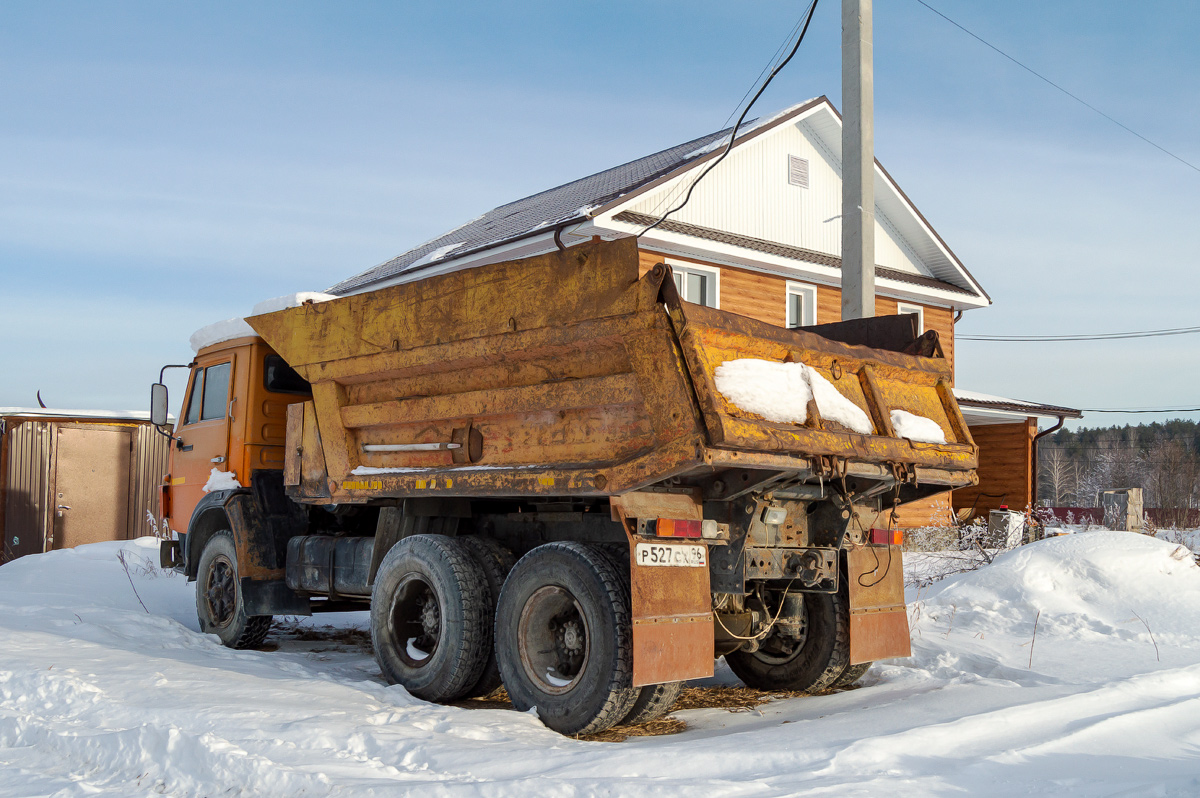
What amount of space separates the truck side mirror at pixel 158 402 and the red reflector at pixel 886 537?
20.2ft

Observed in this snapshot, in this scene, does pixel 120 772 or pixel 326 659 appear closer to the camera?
pixel 120 772

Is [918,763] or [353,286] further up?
[353,286]

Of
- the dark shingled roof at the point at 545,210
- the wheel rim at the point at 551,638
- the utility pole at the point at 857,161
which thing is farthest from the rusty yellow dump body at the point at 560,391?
the dark shingled roof at the point at 545,210

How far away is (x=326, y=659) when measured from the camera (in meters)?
8.05

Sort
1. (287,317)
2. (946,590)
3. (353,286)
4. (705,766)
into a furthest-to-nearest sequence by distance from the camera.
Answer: (353,286)
(946,590)
(287,317)
(705,766)

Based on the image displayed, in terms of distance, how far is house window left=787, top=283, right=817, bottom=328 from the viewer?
19.5m

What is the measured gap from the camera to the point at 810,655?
6.79 meters

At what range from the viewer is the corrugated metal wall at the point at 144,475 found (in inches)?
705

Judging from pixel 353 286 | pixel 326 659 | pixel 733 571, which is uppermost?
pixel 353 286

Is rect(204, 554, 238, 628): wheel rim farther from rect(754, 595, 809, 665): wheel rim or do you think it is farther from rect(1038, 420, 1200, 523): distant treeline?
rect(1038, 420, 1200, 523): distant treeline

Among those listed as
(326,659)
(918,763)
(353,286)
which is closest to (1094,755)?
(918,763)

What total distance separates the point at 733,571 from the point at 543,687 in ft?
4.06

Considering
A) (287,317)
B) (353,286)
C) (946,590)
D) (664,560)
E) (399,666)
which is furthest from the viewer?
(353,286)

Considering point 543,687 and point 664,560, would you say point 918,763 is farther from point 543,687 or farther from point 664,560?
point 543,687
